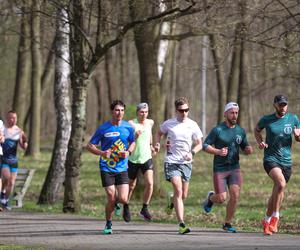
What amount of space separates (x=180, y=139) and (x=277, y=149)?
63.3 inches

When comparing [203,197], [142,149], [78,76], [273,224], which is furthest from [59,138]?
[273,224]

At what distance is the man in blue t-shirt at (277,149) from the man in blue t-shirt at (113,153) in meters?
2.18

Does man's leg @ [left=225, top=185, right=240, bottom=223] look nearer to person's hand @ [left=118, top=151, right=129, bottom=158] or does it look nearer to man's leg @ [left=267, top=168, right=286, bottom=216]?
man's leg @ [left=267, top=168, right=286, bottom=216]

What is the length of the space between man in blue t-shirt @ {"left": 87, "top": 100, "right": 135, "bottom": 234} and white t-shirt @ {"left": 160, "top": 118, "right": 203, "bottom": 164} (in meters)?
0.69

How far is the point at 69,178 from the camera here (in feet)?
58.2

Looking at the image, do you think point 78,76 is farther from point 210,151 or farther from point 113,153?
point 210,151

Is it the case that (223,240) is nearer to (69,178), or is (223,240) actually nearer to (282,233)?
(282,233)

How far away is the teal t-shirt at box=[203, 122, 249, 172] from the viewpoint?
→ 1405 cm

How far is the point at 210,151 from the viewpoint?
45.4 ft

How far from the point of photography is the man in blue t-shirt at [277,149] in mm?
13625

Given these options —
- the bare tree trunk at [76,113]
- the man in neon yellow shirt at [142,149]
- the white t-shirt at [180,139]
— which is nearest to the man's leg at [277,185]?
the white t-shirt at [180,139]

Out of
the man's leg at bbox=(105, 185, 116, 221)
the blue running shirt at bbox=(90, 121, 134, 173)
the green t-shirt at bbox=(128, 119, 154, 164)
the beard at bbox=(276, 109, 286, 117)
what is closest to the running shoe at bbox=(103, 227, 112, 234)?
the man's leg at bbox=(105, 185, 116, 221)

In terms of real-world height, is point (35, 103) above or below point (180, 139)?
above

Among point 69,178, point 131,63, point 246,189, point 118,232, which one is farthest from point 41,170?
point 131,63
